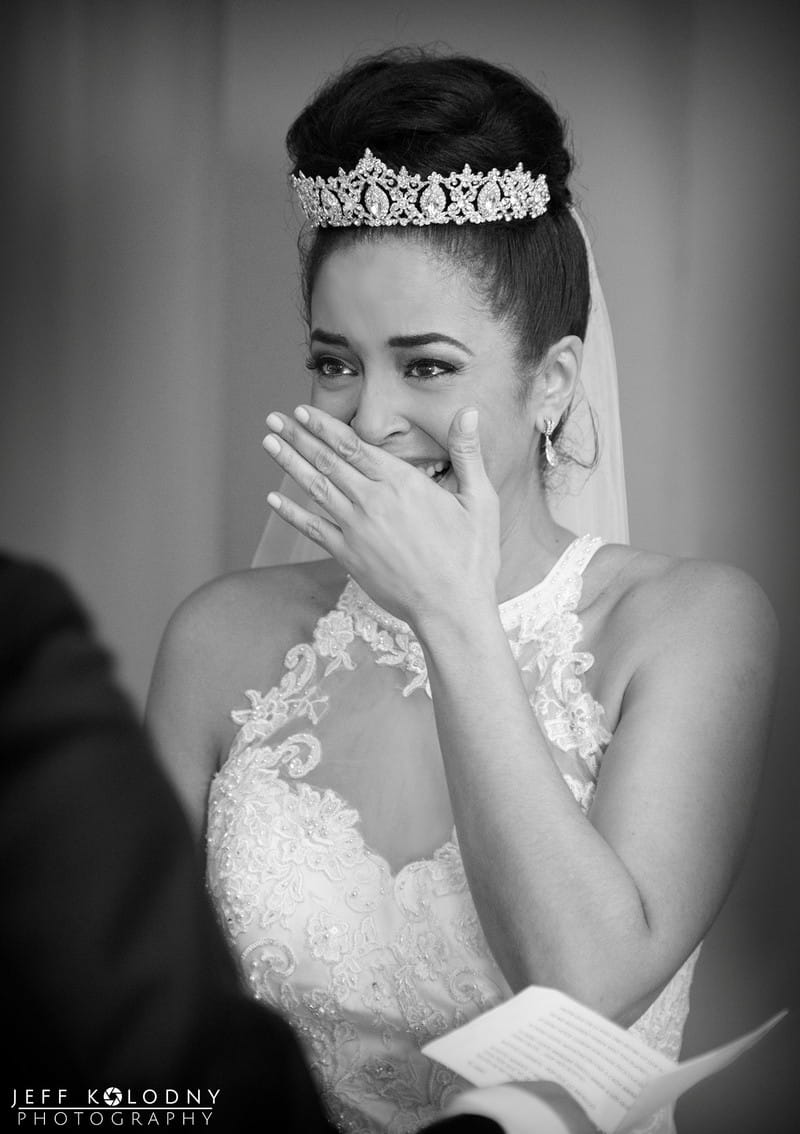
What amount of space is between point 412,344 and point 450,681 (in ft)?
1.37

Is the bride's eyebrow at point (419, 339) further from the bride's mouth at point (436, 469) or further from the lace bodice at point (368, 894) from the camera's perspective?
the lace bodice at point (368, 894)

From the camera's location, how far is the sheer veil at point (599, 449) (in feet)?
5.77

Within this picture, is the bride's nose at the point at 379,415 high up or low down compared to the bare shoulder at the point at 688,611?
up

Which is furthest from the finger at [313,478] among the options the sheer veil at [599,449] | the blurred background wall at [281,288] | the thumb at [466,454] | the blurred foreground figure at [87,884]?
the blurred foreground figure at [87,884]

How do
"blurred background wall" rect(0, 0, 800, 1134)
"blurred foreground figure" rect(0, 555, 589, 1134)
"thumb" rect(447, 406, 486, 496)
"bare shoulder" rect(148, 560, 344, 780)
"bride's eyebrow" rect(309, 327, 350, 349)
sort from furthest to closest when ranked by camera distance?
"blurred background wall" rect(0, 0, 800, 1134) < "bare shoulder" rect(148, 560, 344, 780) < "bride's eyebrow" rect(309, 327, 350, 349) < "thumb" rect(447, 406, 486, 496) < "blurred foreground figure" rect(0, 555, 589, 1134)

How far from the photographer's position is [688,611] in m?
1.41

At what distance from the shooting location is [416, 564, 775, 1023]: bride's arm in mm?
1162

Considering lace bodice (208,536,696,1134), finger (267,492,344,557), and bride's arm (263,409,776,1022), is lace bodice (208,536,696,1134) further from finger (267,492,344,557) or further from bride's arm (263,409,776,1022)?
finger (267,492,344,557)

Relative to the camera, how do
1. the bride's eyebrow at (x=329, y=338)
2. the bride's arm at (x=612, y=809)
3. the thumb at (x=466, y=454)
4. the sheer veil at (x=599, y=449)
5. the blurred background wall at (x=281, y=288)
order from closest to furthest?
the bride's arm at (x=612, y=809)
the thumb at (x=466, y=454)
the bride's eyebrow at (x=329, y=338)
the sheer veil at (x=599, y=449)
the blurred background wall at (x=281, y=288)

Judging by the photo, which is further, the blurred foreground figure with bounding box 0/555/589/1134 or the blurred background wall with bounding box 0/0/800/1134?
the blurred background wall with bounding box 0/0/800/1134

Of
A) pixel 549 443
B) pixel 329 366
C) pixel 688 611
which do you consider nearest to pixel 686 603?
pixel 688 611

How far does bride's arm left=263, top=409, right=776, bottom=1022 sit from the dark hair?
237 millimetres

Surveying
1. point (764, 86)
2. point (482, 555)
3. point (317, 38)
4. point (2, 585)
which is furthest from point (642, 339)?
point (2, 585)

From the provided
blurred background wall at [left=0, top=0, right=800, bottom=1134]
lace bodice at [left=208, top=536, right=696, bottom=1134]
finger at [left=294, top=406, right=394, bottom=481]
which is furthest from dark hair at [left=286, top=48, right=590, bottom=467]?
blurred background wall at [left=0, top=0, right=800, bottom=1134]
